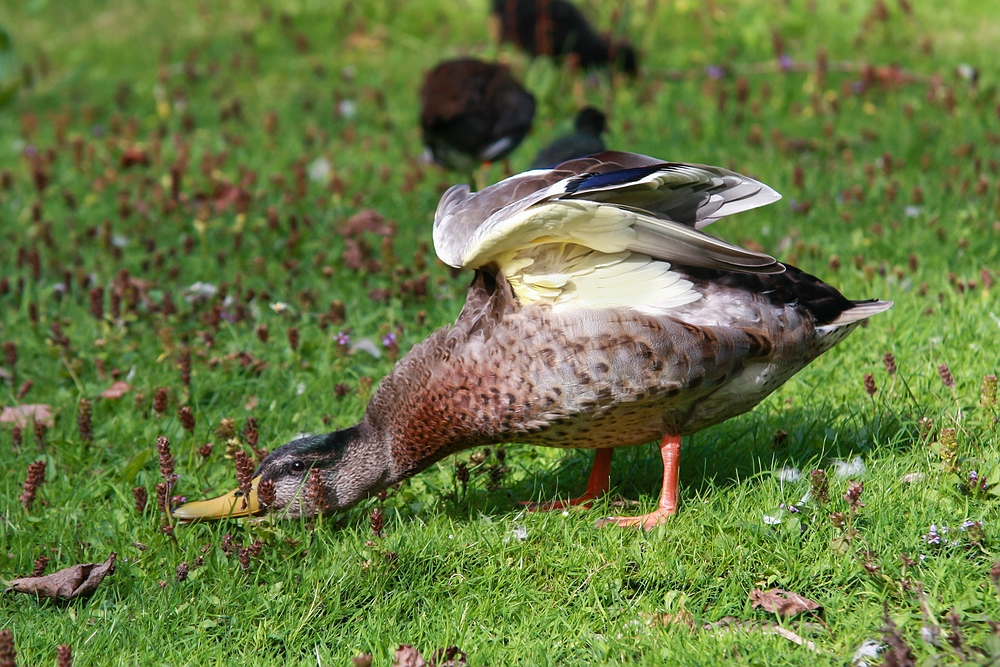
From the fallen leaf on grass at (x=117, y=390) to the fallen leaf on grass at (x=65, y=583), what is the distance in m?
1.21

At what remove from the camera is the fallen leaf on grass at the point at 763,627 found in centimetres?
275

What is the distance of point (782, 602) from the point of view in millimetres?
2924

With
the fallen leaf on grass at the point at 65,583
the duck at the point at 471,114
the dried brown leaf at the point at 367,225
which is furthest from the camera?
the duck at the point at 471,114

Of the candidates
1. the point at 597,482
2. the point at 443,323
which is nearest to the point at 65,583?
the point at 597,482

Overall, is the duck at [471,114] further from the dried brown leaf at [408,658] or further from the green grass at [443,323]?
the dried brown leaf at [408,658]

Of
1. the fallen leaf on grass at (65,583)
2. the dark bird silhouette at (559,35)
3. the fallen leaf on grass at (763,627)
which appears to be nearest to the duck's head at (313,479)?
the fallen leaf on grass at (65,583)

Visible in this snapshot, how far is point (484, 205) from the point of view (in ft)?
11.1

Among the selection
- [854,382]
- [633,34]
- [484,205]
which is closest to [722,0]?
[633,34]

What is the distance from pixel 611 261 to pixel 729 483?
2.91 feet

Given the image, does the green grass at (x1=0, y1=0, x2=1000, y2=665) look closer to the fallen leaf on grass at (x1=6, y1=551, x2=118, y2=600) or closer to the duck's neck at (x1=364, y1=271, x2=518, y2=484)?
the fallen leaf on grass at (x1=6, y1=551, x2=118, y2=600)

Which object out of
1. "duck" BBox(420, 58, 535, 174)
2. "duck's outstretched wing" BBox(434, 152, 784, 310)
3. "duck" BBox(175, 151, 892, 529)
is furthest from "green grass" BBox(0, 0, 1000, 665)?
"duck's outstretched wing" BBox(434, 152, 784, 310)

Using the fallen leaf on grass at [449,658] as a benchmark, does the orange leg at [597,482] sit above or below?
below

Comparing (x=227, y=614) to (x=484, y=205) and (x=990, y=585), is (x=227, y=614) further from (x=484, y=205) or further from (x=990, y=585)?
(x=990, y=585)

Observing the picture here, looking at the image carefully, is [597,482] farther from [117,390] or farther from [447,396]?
[117,390]
